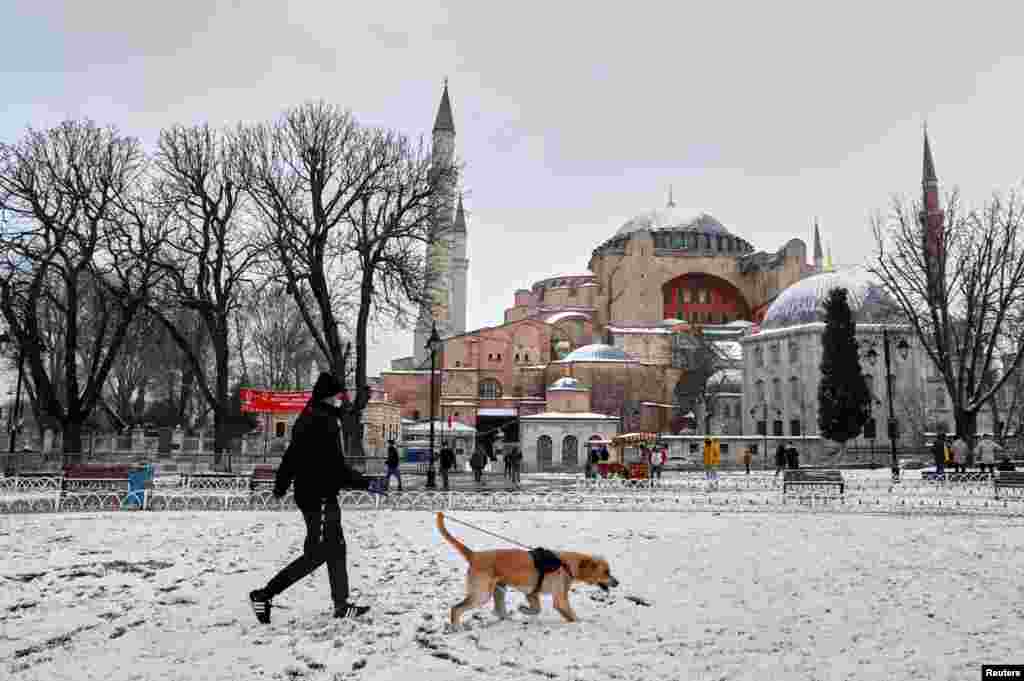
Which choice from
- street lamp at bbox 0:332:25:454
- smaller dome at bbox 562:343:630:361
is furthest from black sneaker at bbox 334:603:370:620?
smaller dome at bbox 562:343:630:361

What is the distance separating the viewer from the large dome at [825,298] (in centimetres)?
4131

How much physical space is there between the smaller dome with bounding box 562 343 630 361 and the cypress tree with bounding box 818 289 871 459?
20.1 meters

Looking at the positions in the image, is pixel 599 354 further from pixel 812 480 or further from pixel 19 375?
pixel 812 480

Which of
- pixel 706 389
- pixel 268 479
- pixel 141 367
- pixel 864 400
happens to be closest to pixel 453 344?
pixel 706 389

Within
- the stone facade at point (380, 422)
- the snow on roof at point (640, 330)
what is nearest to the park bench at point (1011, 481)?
the stone facade at point (380, 422)

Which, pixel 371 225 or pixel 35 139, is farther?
pixel 371 225

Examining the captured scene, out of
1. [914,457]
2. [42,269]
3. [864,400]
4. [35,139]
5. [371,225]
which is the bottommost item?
[914,457]

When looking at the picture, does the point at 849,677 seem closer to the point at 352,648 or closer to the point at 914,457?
the point at 352,648

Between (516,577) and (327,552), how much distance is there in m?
1.24

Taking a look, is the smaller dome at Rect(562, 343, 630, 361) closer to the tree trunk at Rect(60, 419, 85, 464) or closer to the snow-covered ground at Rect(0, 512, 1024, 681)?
the tree trunk at Rect(60, 419, 85, 464)

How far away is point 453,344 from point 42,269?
1568 inches

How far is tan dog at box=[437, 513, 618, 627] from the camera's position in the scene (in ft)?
16.4

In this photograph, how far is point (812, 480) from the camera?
14.8 m

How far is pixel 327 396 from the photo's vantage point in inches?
213
